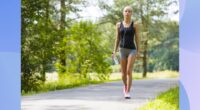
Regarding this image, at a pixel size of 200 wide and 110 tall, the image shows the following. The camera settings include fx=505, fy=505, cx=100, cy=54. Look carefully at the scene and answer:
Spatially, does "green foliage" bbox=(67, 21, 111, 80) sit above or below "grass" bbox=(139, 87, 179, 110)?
above

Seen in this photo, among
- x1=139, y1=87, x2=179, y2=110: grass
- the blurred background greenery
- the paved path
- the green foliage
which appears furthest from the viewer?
the green foliage

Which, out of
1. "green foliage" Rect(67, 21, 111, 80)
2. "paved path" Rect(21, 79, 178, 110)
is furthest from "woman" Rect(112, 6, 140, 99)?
"green foliage" Rect(67, 21, 111, 80)

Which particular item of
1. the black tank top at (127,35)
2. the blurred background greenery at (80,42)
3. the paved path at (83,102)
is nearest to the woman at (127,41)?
the black tank top at (127,35)

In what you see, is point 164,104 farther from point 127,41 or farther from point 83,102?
point 83,102

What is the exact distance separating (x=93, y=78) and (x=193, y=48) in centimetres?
889

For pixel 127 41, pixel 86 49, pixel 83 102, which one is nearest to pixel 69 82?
pixel 86 49

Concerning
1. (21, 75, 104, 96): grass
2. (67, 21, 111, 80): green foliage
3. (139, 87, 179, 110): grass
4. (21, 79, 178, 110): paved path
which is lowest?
(21, 75, 104, 96): grass

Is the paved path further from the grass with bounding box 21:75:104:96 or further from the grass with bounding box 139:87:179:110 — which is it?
the grass with bounding box 21:75:104:96

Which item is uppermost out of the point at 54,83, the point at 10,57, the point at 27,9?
the point at 27,9

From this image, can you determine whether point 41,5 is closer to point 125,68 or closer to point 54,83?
point 54,83

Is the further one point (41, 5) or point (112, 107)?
point (41, 5)

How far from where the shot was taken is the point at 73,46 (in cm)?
1348

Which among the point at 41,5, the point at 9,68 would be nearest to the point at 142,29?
the point at 41,5

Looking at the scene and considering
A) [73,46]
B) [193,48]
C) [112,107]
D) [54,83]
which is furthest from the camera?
[73,46]
